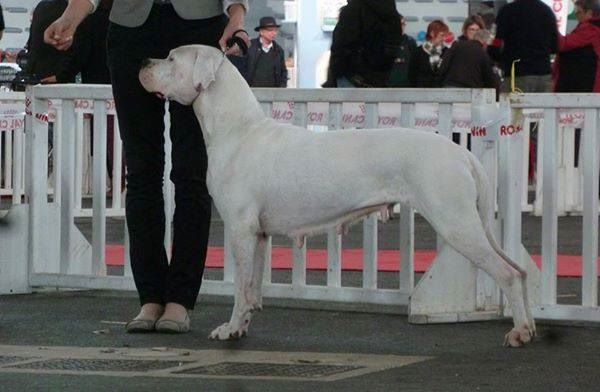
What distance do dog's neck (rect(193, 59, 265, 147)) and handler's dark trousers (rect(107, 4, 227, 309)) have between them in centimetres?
16

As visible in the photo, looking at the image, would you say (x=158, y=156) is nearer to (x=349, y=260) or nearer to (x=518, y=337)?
(x=518, y=337)

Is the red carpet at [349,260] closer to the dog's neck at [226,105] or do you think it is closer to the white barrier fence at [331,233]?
the white barrier fence at [331,233]

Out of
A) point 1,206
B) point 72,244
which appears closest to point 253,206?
point 72,244

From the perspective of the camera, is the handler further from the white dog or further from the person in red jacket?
the person in red jacket

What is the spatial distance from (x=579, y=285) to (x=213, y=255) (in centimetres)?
266

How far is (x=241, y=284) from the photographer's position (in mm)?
6871

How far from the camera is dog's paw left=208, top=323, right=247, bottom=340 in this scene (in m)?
6.82

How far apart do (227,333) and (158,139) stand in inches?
37.7

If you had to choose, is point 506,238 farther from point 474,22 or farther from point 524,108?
point 474,22

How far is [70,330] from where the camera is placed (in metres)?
7.15

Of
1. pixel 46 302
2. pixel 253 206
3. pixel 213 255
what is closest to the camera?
pixel 253 206

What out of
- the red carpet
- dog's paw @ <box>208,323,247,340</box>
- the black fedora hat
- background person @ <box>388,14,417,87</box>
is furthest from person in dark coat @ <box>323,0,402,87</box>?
the black fedora hat

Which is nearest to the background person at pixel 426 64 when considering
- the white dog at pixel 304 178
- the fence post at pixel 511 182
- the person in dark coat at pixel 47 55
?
the person in dark coat at pixel 47 55

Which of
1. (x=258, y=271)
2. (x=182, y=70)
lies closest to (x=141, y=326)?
(x=258, y=271)
